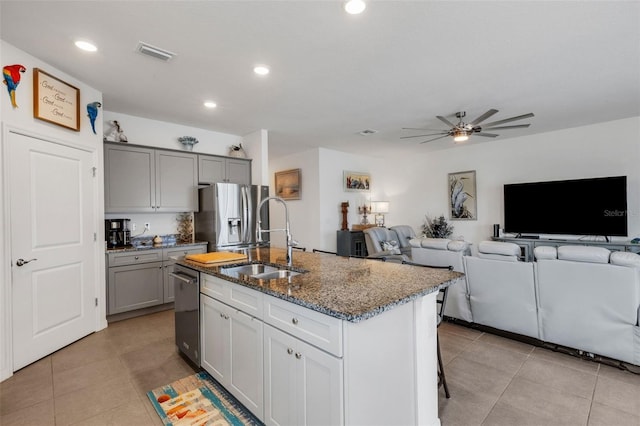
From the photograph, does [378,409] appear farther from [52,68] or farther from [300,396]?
[52,68]

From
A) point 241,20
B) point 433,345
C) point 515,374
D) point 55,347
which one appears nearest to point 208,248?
point 55,347

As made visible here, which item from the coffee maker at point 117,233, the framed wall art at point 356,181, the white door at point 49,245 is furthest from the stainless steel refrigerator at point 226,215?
the framed wall art at point 356,181

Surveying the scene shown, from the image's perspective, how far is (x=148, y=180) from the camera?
399 cm

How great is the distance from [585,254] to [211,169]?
14.8 ft

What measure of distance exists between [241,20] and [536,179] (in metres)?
5.58

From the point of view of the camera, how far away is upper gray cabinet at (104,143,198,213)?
3697 mm

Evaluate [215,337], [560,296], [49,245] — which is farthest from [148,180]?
[560,296]

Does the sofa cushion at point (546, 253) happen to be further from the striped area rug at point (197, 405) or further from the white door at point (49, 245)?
the white door at point (49, 245)

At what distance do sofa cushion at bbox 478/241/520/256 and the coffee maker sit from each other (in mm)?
4227

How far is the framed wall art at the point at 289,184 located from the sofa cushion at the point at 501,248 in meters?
4.20

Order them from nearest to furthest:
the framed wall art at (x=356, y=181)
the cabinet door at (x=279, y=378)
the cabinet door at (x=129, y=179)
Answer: the cabinet door at (x=279, y=378), the cabinet door at (x=129, y=179), the framed wall art at (x=356, y=181)

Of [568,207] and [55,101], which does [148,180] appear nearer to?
[55,101]

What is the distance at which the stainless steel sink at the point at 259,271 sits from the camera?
2.33 m

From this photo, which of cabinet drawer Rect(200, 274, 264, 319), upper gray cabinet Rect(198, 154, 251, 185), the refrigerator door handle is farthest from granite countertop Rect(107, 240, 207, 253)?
cabinet drawer Rect(200, 274, 264, 319)
